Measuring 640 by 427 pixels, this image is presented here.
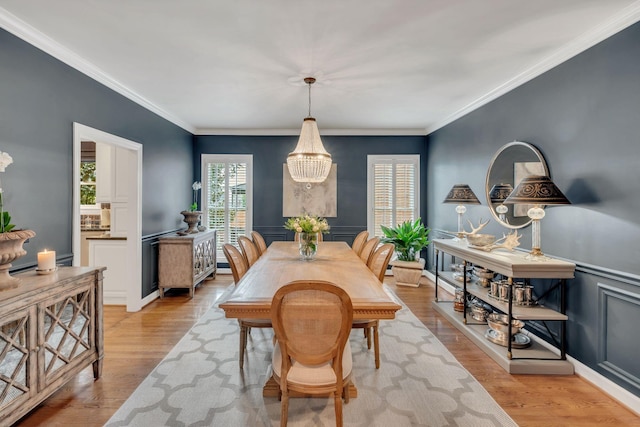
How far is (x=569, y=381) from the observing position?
2.39m

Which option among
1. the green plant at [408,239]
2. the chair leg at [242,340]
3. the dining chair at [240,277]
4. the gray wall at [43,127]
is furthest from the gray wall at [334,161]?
the chair leg at [242,340]

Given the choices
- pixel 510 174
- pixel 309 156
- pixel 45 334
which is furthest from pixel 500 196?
pixel 45 334

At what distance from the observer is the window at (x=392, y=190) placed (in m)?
5.72

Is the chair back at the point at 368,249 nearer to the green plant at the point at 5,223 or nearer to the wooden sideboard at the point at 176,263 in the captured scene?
the wooden sideboard at the point at 176,263

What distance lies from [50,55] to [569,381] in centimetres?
489

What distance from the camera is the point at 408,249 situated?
5145 millimetres

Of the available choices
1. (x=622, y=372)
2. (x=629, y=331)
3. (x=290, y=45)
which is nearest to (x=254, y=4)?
(x=290, y=45)

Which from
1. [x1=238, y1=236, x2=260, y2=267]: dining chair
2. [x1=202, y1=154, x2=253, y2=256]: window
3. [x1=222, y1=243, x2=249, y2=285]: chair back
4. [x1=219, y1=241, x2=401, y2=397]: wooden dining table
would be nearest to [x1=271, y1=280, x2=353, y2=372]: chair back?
[x1=219, y1=241, x2=401, y2=397]: wooden dining table

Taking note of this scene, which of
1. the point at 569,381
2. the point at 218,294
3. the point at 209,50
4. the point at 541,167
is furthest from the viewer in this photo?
the point at 218,294

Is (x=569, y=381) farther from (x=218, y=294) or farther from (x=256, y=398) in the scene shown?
(x=218, y=294)

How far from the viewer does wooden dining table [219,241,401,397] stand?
1.81 meters

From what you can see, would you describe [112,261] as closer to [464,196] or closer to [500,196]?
[464,196]

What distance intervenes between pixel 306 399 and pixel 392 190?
4241mm

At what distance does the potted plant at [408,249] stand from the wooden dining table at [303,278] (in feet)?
5.52
